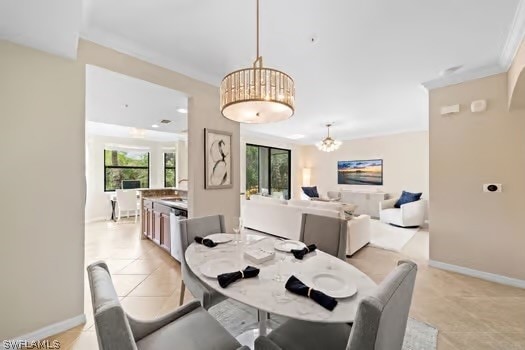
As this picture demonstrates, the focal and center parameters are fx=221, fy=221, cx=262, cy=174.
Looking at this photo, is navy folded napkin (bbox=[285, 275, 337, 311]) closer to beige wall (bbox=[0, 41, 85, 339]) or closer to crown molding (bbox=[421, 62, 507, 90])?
beige wall (bbox=[0, 41, 85, 339])

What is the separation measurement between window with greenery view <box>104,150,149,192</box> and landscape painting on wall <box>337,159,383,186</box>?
6677mm

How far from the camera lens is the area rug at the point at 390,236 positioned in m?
4.09

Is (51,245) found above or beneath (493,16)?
beneath

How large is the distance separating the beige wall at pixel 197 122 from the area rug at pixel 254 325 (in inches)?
45.4

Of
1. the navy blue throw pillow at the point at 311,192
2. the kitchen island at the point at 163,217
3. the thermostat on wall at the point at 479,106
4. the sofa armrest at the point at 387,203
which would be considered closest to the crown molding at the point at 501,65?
the thermostat on wall at the point at 479,106

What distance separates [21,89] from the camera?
1.74 m

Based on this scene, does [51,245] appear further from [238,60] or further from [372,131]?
[372,131]

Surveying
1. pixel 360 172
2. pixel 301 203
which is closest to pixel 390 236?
pixel 301 203

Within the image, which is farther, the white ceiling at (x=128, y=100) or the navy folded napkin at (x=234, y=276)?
the white ceiling at (x=128, y=100)

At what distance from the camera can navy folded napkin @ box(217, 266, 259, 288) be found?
3.90 feet

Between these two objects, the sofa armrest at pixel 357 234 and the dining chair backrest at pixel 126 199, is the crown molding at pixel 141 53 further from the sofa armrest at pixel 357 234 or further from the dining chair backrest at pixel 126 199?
the dining chair backrest at pixel 126 199

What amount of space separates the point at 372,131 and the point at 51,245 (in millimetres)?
7072

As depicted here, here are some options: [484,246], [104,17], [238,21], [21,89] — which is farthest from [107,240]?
[484,246]

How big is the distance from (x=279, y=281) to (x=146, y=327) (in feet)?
2.56
